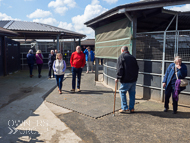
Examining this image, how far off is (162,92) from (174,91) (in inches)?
42.6

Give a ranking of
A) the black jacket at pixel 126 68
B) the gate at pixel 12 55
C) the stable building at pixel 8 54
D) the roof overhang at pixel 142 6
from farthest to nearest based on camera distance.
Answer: the gate at pixel 12 55
the stable building at pixel 8 54
the roof overhang at pixel 142 6
the black jacket at pixel 126 68

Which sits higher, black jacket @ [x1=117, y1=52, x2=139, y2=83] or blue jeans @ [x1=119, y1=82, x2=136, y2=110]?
black jacket @ [x1=117, y1=52, x2=139, y2=83]

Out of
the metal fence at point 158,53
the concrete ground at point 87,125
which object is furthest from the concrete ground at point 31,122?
the metal fence at point 158,53

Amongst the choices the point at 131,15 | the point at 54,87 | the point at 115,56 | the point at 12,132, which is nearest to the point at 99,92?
the point at 115,56

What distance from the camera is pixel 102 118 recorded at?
4688 mm

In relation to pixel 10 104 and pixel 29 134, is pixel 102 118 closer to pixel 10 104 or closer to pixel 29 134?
pixel 29 134

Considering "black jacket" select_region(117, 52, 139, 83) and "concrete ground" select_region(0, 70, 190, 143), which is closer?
"concrete ground" select_region(0, 70, 190, 143)

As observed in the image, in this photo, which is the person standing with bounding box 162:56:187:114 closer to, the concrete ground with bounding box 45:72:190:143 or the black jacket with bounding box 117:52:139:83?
the concrete ground with bounding box 45:72:190:143

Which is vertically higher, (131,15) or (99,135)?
(131,15)

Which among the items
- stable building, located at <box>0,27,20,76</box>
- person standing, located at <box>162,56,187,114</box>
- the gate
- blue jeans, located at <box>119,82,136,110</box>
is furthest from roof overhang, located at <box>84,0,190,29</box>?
the gate

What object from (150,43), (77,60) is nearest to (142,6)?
(150,43)

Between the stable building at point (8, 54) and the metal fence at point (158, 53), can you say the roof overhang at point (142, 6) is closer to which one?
the metal fence at point (158, 53)

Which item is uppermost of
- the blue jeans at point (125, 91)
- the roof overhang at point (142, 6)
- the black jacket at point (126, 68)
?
the roof overhang at point (142, 6)

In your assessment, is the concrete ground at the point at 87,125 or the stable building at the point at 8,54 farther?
the stable building at the point at 8,54
